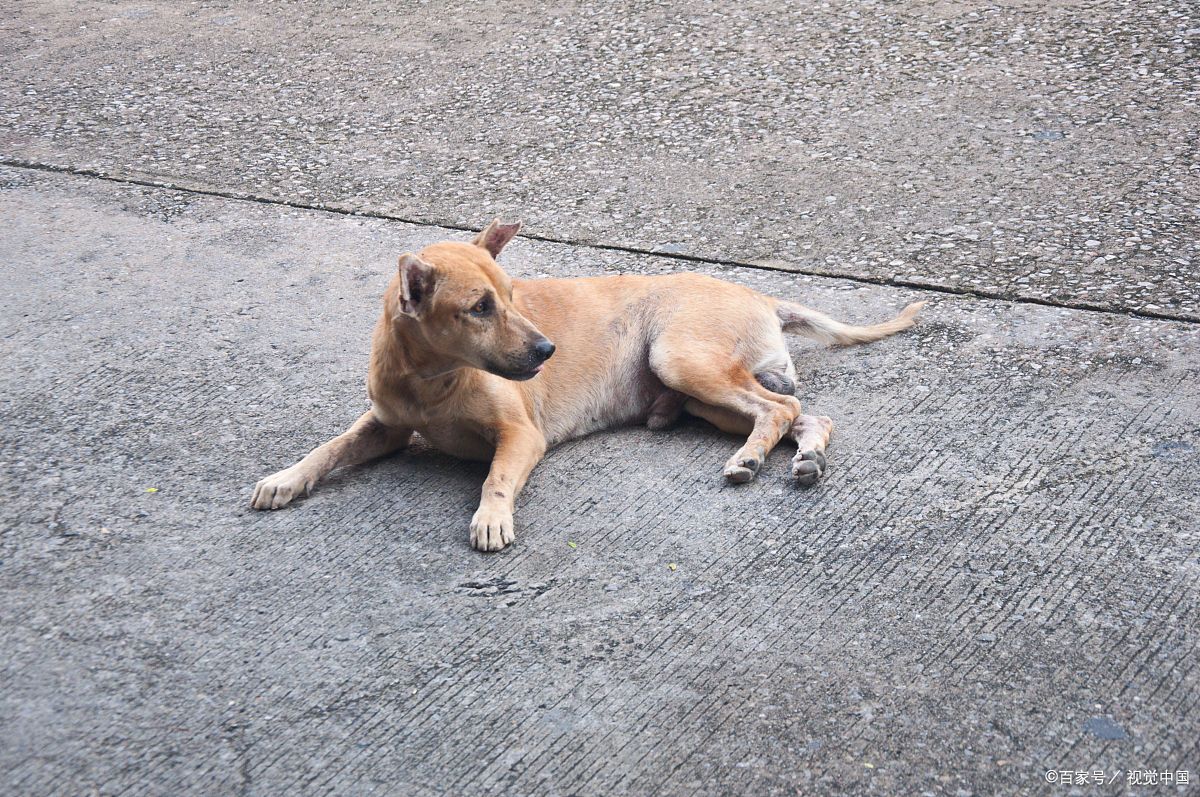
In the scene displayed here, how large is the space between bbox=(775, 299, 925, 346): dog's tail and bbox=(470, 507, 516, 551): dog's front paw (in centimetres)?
162

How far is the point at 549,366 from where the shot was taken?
4.33 meters

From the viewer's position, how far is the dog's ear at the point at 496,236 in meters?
3.97

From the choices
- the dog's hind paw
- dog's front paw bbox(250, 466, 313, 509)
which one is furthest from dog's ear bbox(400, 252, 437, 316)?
the dog's hind paw

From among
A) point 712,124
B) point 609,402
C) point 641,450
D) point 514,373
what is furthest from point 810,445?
point 712,124

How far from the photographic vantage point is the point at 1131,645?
9.99ft

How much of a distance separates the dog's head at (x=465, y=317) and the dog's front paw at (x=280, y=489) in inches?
25.7

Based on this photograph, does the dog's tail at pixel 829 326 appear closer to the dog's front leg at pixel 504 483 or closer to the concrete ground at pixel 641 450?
the concrete ground at pixel 641 450

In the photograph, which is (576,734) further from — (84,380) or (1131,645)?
(84,380)

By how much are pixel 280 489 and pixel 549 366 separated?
1085 millimetres

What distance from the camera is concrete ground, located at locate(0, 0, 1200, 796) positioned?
2.88 metres

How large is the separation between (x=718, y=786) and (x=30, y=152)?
642cm

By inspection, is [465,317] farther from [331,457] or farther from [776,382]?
[776,382]

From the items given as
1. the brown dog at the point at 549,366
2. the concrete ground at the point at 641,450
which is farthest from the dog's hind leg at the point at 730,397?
the concrete ground at the point at 641,450

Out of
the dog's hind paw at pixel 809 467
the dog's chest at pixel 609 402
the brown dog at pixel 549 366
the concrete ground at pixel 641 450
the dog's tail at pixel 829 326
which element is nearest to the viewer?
the concrete ground at pixel 641 450
